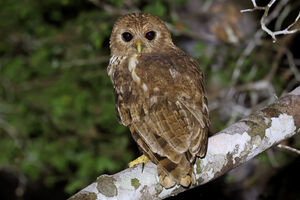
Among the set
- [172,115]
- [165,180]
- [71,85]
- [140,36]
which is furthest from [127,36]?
[71,85]

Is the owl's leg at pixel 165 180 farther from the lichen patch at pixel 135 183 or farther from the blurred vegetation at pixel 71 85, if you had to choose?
the blurred vegetation at pixel 71 85

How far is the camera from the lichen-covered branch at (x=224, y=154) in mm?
2520

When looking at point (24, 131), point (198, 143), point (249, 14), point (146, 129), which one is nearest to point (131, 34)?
point (146, 129)

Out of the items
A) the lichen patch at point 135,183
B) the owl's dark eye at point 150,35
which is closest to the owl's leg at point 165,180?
the lichen patch at point 135,183

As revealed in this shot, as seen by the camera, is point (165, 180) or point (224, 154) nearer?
point (165, 180)

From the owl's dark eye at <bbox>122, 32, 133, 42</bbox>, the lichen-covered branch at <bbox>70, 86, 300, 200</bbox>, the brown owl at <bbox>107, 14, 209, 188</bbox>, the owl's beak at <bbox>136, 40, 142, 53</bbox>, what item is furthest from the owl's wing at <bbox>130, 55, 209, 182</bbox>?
the owl's dark eye at <bbox>122, 32, 133, 42</bbox>

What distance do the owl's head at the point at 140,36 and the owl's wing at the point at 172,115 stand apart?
39 centimetres

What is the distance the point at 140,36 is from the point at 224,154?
137 cm

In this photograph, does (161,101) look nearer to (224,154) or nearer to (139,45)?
(224,154)

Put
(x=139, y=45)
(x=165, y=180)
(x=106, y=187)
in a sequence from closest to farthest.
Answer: (x=106, y=187) < (x=165, y=180) < (x=139, y=45)

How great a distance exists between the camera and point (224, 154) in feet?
9.28

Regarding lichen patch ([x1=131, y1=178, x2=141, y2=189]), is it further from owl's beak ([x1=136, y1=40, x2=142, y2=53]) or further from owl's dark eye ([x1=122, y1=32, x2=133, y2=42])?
owl's dark eye ([x1=122, y1=32, x2=133, y2=42])

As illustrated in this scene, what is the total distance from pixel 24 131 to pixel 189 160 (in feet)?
13.1

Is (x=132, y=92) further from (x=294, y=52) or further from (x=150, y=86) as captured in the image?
(x=294, y=52)
